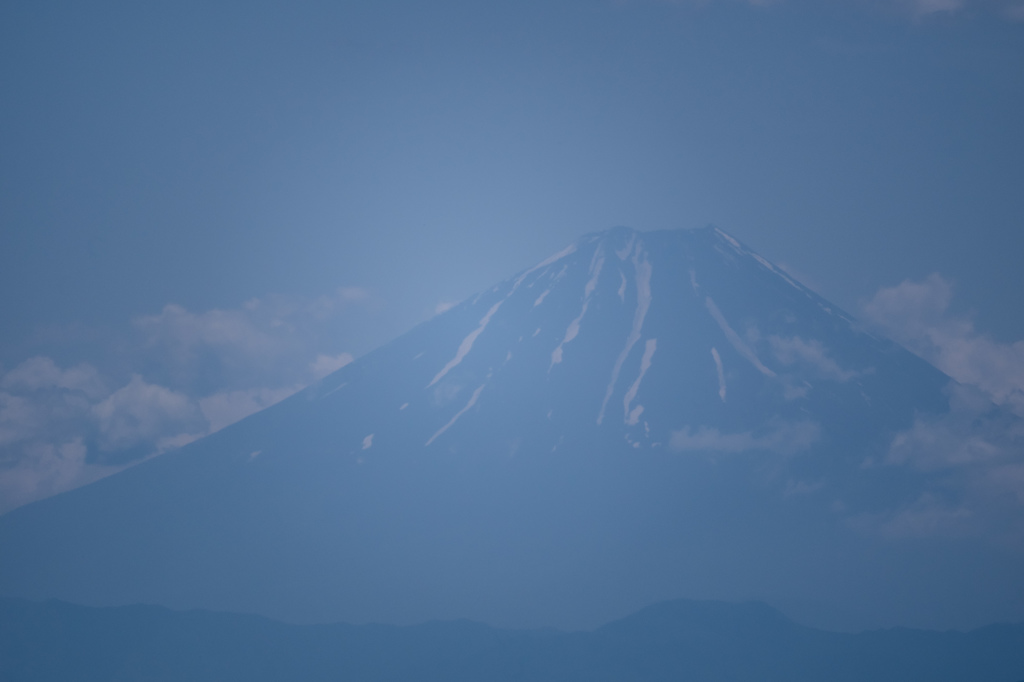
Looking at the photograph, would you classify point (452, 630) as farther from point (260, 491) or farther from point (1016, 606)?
point (1016, 606)

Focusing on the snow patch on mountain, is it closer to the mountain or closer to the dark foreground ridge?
the mountain

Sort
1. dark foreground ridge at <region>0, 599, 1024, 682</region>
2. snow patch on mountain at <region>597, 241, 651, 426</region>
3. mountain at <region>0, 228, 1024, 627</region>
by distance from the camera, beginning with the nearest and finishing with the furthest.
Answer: dark foreground ridge at <region>0, 599, 1024, 682</region>
mountain at <region>0, 228, 1024, 627</region>
snow patch on mountain at <region>597, 241, 651, 426</region>

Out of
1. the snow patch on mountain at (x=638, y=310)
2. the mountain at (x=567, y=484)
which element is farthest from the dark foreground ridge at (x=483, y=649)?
the snow patch on mountain at (x=638, y=310)

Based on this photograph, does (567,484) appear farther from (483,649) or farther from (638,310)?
(638,310)

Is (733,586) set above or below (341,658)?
above

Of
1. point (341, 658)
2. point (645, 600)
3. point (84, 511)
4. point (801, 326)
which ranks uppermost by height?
point (801, 326)

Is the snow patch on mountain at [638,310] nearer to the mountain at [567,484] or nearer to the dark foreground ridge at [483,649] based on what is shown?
the mountain at [567,484]

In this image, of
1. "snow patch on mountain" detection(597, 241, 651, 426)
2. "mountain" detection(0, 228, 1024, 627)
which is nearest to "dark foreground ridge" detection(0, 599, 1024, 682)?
"mountain" detection(0, 228, 1024, 627)

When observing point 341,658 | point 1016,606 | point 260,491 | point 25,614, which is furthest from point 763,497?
point 25,614
